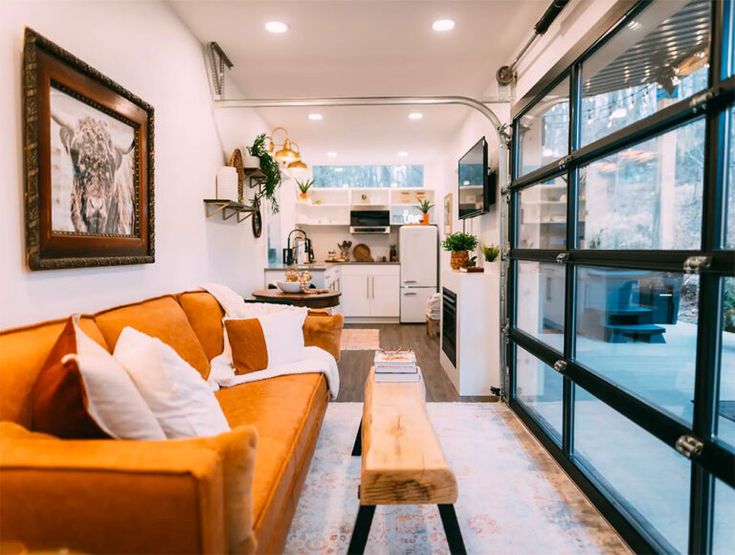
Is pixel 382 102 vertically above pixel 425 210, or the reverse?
pixel 382 102

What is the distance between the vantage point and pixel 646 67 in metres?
1.78

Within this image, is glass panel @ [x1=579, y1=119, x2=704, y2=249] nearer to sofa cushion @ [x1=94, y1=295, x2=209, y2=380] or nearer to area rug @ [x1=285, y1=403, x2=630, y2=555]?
area rug @ [x1=285, y1=403, x2=630, y2=555]

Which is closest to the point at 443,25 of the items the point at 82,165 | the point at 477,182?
the point at 477,182

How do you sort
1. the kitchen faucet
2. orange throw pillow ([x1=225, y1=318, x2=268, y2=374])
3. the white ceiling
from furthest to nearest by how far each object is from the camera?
1. the kitchen faucet
2. the white ceiling
3. orange throw pillow ([x1=225, y1=318, x2=268, y2=374])

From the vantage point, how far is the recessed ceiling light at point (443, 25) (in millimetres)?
2850

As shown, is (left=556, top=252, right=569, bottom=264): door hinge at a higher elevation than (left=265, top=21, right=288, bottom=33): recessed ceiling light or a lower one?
lower

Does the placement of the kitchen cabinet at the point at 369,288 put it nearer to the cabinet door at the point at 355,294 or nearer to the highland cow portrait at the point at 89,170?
the cabinet door at the point at 355,294

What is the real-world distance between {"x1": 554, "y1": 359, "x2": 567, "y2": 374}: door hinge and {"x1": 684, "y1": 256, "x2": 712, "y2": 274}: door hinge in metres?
1.01

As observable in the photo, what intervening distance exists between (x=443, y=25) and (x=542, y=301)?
1936mm

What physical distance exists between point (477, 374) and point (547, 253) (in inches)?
53.1

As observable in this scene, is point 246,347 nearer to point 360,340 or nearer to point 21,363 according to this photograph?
point 21,363

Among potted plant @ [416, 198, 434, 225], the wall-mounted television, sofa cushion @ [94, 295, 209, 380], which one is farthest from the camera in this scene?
potted plant @ [416, 198, 434, 225]

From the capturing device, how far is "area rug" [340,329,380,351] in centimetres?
516

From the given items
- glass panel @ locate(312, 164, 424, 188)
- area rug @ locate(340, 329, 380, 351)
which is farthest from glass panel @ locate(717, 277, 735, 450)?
glass panel @ locate(312, 164, 424, 188)
